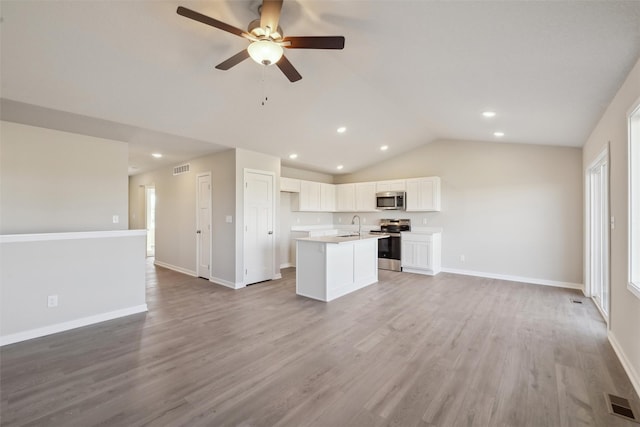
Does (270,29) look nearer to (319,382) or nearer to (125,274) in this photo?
(319,382)

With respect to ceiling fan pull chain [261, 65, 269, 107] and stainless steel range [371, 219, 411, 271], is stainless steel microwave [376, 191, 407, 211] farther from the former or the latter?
ceiling fan pull chain [261, 65, 269, 107]

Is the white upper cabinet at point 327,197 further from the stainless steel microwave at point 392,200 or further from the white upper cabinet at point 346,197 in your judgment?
the stainless steel microwave at point 392,200

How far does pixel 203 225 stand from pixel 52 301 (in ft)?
9.17

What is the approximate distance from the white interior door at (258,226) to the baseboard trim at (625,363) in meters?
4.90

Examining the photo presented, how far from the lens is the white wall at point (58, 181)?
3576 millimetres

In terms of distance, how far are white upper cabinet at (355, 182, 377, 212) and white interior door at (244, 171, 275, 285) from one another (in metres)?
2.59

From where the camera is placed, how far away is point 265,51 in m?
2.13

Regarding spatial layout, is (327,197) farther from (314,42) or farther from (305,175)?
(314,42)

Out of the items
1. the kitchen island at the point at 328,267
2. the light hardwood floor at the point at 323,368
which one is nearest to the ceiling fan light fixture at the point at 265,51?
the light hardwood floor at the point at 323,368

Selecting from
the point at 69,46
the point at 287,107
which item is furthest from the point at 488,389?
the point at 69,46

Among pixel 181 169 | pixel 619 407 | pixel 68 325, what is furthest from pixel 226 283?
pixel 619 407

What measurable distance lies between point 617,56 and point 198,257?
656 cm

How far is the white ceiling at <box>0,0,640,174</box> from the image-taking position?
2.13m

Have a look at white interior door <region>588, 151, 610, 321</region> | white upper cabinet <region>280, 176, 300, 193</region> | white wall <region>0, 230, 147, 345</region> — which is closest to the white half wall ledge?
white wall <region>0, 230, 147, 345</region>
